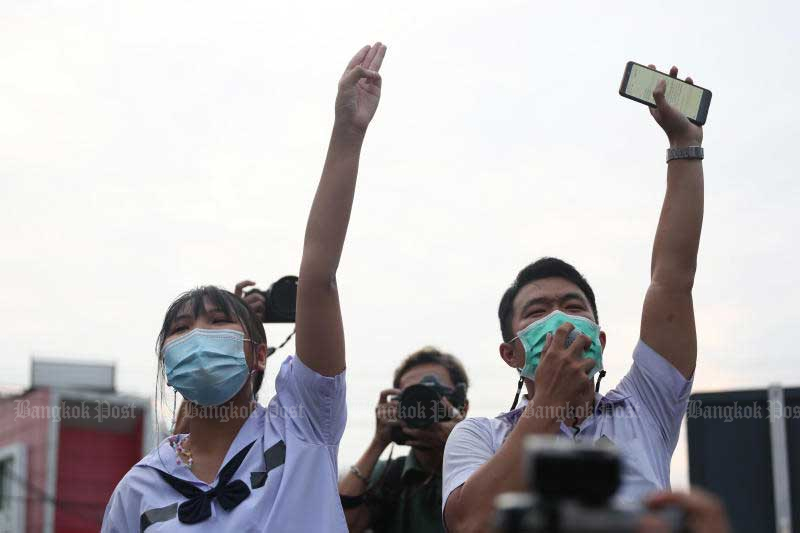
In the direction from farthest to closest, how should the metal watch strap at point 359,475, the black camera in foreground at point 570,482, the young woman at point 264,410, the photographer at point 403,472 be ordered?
1. the metal watch strap at point 359,475
2. the photographer at point 403,472
3. the young woman at point 264,410
4. the black camera in foreground at point 570,482

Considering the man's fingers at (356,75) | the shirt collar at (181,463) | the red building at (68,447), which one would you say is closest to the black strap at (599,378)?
the shirt collar at (181,463)

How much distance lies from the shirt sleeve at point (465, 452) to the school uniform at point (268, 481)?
335 millimetres

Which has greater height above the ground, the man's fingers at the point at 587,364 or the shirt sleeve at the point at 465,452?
the man's fingers at the point at 587,364

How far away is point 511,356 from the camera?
3752 mm

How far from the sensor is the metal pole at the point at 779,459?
16.6ft

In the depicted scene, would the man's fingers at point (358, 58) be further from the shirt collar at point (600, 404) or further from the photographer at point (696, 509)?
the photographer at point (696, 509)

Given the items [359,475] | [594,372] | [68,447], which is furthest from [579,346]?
[68,447]

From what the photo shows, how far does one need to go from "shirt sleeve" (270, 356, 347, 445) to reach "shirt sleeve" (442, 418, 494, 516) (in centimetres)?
35

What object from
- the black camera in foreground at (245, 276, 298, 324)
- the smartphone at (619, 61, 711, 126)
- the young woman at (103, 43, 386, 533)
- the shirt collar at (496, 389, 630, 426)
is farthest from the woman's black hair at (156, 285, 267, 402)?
the smartphone at (619, 61, 711, 126)

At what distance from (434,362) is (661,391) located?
1.65 metres

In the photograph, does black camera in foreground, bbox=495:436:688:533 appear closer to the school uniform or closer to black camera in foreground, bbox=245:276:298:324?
the school uniform

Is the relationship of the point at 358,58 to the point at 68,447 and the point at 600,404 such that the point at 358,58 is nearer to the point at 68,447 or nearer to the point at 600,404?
the point at 600,404

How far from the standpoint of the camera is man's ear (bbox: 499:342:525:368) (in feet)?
12.1

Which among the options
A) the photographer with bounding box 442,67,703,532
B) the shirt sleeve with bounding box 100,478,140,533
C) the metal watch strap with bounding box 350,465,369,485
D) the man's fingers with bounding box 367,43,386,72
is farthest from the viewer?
the metal watch strap with bounding box 350,465,369,485
